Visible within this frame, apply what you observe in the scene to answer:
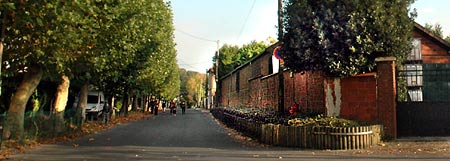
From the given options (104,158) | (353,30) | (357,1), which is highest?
(357,1)

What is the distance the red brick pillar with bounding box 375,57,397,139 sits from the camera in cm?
1358

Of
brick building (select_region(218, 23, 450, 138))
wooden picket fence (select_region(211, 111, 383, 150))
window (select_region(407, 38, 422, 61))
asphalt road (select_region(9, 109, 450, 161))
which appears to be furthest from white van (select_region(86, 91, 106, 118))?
wooden picket fence (select_region(211, 111, 383, 150))

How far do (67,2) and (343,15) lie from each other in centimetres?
755

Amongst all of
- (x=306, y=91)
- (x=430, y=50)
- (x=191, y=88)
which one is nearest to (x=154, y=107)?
(x=430, y=50)

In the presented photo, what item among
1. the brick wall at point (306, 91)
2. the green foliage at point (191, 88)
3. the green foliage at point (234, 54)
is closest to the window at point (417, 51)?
the brick wall at point (306, 91)

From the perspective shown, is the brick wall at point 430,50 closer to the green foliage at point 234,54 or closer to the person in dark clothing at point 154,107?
the person in dark clothing at point 154,107

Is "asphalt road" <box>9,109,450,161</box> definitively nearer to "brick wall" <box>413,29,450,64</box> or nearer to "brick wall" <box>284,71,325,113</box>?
"brick wall" <box>284,71,325,113</box>

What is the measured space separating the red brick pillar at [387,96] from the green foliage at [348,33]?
327 mm

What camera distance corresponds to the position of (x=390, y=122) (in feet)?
44.7

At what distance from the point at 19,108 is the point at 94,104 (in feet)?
68.6

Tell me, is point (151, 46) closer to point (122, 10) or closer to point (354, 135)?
point (122, 10)

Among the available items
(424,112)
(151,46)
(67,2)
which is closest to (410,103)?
(424,112)

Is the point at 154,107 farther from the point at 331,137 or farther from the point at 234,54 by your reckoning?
the point at 331,137

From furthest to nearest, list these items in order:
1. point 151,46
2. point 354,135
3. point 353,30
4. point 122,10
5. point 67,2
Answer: point 151,46, point 122,10, point 353,30, point 354,135, point 67,2
